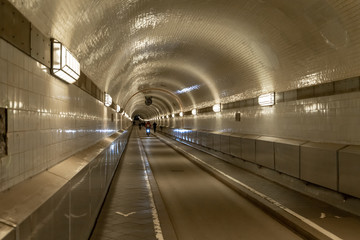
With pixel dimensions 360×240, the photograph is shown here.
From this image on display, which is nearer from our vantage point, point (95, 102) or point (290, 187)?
point (290, 187)

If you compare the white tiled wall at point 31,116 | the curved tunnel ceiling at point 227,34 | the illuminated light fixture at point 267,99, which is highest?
the curved tunnel ceiling at point 227,34

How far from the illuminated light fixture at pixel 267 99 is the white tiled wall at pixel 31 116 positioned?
6387mm

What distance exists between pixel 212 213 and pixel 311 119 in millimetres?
3409

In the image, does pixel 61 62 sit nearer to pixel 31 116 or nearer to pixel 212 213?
pixel 31 116

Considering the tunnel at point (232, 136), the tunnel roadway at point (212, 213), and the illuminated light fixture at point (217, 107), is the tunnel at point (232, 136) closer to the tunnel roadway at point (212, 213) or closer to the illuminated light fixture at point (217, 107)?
the tunnel roadway at point (212, 213)

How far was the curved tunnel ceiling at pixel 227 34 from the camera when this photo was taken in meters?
5.52

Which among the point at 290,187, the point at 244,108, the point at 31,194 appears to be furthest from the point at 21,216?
the point at 244,108

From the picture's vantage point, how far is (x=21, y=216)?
2.16 meters

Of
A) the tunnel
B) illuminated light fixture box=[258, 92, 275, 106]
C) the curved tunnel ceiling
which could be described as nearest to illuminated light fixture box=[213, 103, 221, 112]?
the curved tunnel ceiling

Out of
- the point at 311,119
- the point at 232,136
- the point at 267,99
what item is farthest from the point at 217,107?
the point at 311,119

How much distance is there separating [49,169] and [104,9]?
3.23 m

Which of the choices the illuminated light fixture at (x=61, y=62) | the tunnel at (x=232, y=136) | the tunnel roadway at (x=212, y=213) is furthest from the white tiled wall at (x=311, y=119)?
the illuminated light fixture at (x=61, y=62)

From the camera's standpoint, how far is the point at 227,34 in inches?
390

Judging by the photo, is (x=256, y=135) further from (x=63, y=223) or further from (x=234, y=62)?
(x=63, y=223)
